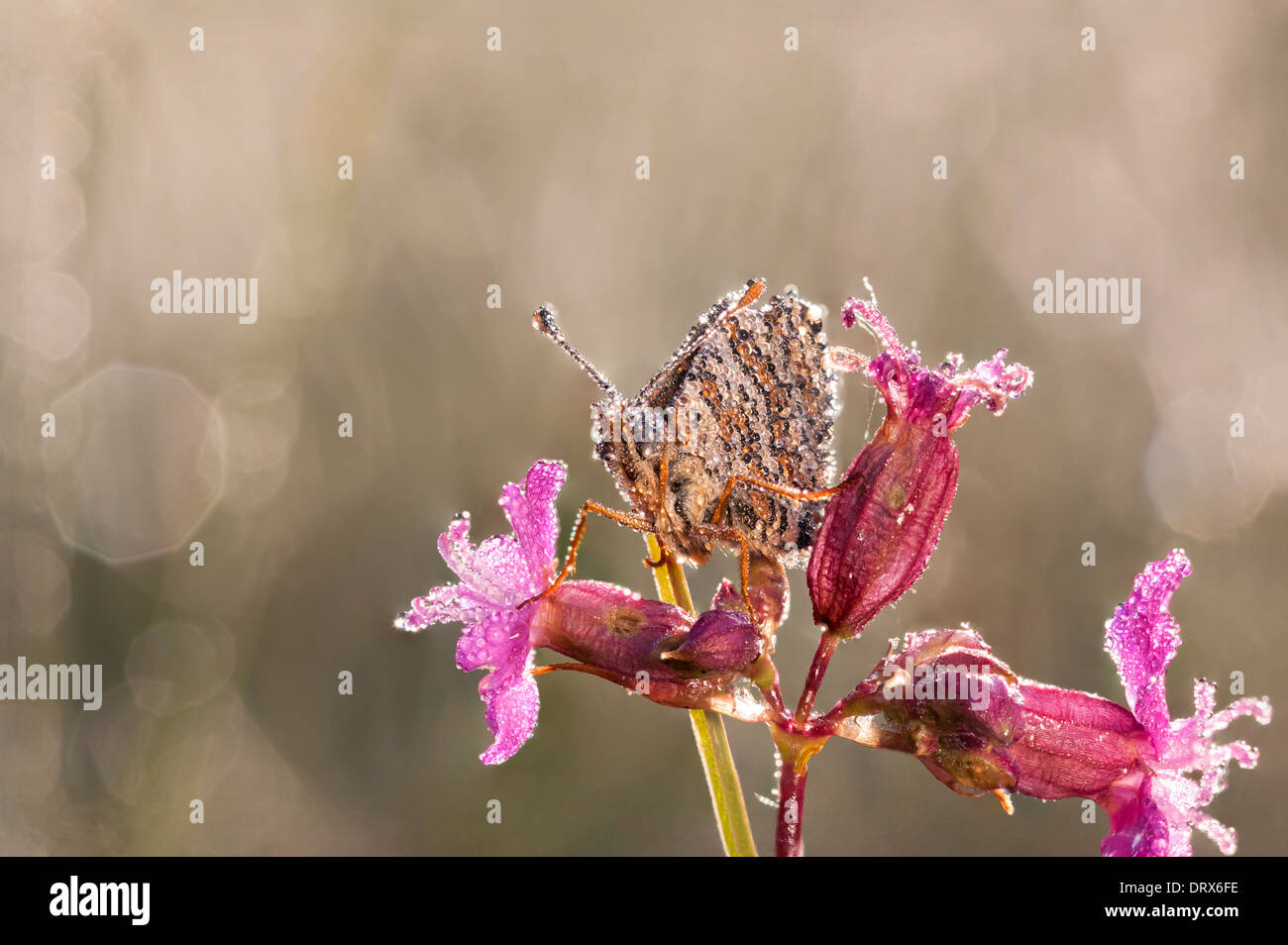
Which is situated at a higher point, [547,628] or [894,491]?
[894,491]

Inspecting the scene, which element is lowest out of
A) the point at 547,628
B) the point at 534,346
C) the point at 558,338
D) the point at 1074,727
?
the point at 1074,727

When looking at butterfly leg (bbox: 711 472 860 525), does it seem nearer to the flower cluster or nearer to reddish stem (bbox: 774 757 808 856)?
the flower cluster

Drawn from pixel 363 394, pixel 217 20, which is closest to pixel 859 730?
pixel 363 394

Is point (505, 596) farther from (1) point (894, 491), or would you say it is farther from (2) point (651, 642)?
(1) point (894, 491)

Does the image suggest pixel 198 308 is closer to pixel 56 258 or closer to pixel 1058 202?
pixel 56 258

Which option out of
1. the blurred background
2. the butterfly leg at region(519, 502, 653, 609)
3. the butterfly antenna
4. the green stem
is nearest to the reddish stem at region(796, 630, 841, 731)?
the green stem

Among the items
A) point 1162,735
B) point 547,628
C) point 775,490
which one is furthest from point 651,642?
point 1162,735
